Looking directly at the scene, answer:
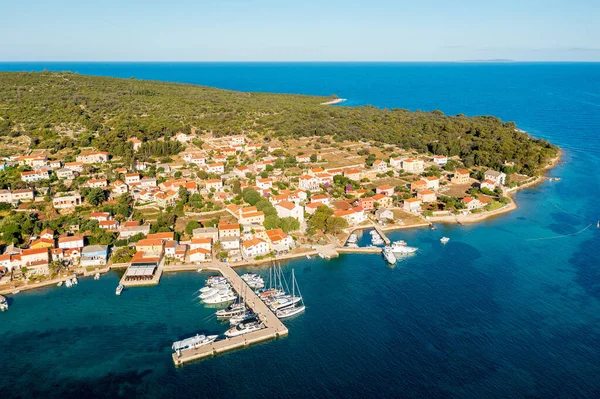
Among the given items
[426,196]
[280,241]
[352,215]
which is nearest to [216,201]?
[280,241]

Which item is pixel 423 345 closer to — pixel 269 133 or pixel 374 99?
pixel 269 133

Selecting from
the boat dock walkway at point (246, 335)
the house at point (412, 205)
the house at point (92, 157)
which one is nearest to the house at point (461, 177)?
the house at point (412, 205)

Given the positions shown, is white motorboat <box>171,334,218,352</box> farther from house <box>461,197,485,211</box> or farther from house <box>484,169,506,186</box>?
house <box>484,169,506,186</box>

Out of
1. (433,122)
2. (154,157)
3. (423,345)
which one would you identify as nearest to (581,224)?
Answer: (423,345)

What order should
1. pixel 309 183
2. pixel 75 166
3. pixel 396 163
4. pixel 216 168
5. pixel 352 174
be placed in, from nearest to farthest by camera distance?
pixel 309 183, pixel 352 174, pixel 75 166, pixel 216 168, pixel 396 163

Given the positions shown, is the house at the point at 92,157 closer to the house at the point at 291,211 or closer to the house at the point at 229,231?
the house at the point at 229,231

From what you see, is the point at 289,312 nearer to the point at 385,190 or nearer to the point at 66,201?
the point at 385,190
